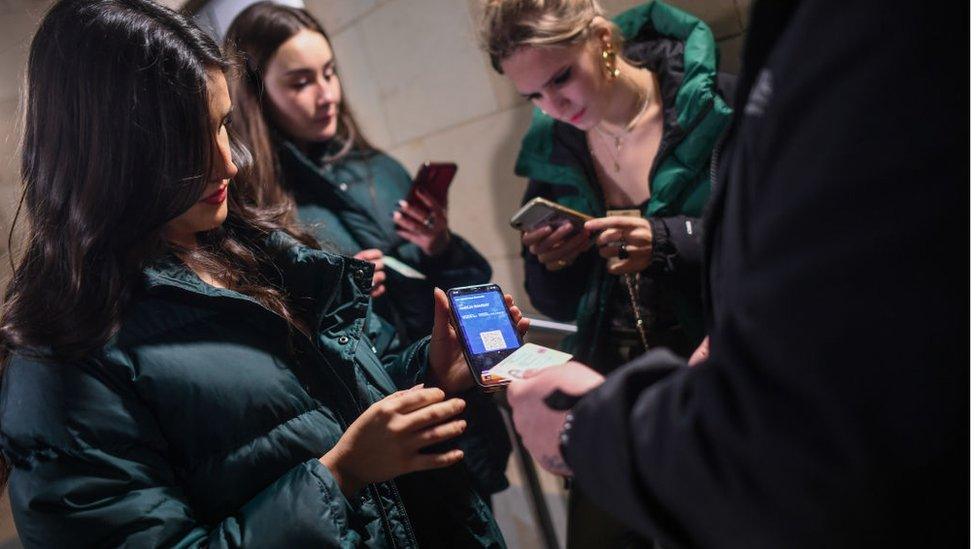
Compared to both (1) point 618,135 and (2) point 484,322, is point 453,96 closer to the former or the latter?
(1) point 618,135

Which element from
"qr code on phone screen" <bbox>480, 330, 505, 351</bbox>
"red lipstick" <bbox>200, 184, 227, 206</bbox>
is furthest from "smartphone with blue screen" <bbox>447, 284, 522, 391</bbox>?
"red lipstick" <bbox>200, 184, 227, 206</bbox>

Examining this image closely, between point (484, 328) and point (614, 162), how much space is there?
531 mm

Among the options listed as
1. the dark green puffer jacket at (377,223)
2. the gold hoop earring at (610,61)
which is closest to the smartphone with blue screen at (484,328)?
the dark green puffer jacket at (377,223)

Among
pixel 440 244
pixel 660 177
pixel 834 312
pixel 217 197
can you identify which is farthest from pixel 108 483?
pixel 660 177

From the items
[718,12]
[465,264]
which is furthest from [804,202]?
[718,12]

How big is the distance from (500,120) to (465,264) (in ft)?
1.20

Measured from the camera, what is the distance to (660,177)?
3.42 ft

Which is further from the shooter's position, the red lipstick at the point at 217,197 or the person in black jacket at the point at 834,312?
the red lipstick at the point at 217,197

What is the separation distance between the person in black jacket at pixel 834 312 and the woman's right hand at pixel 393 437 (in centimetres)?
32

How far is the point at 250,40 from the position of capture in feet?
3.37

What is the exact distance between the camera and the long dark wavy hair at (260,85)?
3.28 feet

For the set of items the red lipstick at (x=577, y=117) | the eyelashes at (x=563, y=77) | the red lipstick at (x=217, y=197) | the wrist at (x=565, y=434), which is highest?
the eyelashes at (x=563, y=77)

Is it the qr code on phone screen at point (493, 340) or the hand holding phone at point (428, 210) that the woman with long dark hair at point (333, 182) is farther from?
the qr code on phone screen at point (493, 340)

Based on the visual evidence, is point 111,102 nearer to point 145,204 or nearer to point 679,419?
point 145,204
